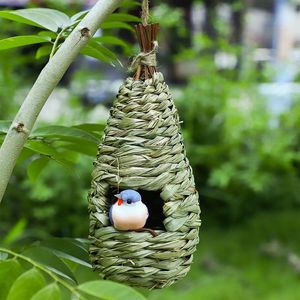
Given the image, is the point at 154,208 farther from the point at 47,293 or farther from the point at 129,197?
the point at 47,293

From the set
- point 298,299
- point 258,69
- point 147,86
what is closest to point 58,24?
point 147,86

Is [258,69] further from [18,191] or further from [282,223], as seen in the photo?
[18,191]

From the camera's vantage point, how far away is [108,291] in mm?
408

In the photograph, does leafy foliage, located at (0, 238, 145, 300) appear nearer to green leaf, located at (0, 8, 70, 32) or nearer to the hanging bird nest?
the hanging bird nest

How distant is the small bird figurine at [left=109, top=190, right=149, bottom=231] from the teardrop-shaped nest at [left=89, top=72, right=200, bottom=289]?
15 mm

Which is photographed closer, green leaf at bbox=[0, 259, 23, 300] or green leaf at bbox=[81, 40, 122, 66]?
green leaf at bbox=[0, 259, 23, 300]

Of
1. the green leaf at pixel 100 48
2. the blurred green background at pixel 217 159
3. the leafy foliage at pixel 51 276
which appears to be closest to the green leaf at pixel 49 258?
the leafy foliage at pixel 51 276

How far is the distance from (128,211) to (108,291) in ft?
0.55

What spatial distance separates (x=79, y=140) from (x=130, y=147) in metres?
0.11

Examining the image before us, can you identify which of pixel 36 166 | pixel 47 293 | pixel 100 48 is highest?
pixel 100 48

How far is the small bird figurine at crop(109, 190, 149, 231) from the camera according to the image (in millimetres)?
570

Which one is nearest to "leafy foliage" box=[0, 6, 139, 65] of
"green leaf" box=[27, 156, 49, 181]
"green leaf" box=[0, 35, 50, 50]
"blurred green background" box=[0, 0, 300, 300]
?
"green leaf" box=[0, 35, 50, 50]

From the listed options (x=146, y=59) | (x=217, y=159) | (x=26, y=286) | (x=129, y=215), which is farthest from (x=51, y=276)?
(x=217, y=159)

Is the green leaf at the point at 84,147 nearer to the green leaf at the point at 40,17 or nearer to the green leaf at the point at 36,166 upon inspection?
the green leaf at the point at 36,166
